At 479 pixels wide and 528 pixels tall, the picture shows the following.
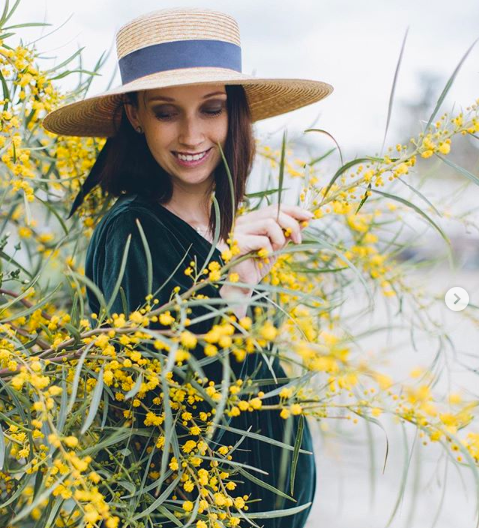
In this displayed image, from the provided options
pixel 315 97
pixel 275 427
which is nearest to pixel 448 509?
pixel 275 427

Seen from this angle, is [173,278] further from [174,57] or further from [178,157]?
[174,57]

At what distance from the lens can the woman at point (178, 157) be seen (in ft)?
2.67

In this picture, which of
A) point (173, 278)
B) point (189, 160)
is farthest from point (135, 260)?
point (189, 160)

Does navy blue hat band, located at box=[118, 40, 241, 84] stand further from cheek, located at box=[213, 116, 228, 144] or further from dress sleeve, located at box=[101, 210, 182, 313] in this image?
dress sleeve, located at box=[101, 210, 182, 313]

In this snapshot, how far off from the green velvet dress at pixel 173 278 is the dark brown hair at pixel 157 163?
5cm

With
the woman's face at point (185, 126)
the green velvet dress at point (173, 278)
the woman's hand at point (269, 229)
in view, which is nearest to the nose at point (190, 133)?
the woman's face at point (185, 126)

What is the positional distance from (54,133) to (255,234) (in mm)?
477

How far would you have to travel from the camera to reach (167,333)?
49 centimetres

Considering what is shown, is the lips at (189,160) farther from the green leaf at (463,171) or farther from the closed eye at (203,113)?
the green leaf at (463,171)

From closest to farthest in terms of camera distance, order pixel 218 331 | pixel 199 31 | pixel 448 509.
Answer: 1. pixel 218 331
2. pixel 199 31
3. pixel 448 509

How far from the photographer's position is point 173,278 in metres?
0.81

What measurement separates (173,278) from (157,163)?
238 mm

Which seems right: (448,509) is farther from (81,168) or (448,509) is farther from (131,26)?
(131,26)

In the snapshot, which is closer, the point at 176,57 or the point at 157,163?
the point at 176,57
